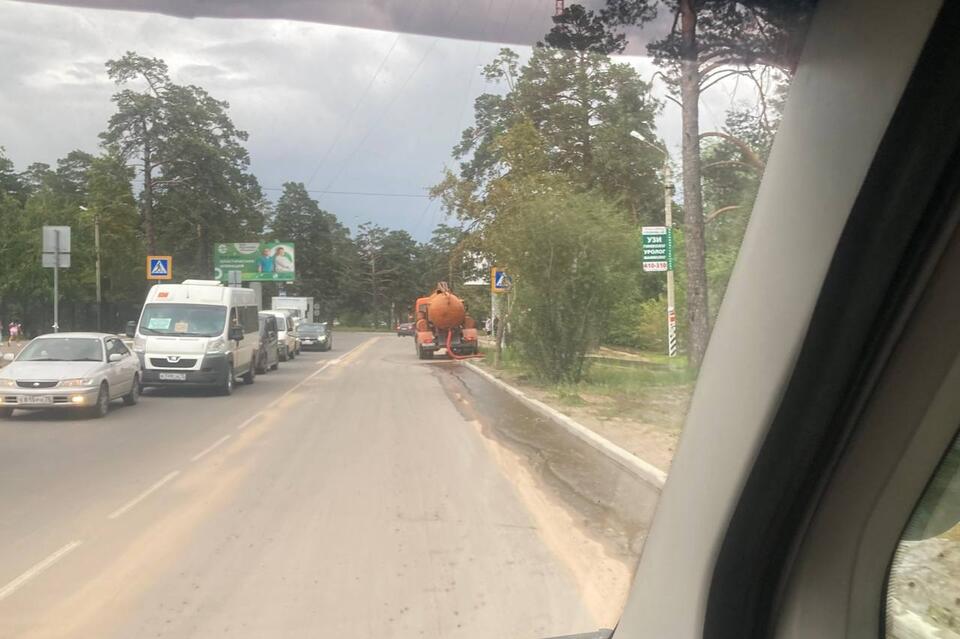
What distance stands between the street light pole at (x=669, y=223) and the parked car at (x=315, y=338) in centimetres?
2814

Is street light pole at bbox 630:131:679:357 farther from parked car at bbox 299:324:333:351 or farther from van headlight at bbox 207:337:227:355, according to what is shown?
parked car at bbox 299:324:333:351

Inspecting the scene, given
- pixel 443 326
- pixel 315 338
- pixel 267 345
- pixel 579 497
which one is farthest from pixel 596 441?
pixel 315 338

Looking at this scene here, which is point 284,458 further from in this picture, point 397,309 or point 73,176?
point 397,309

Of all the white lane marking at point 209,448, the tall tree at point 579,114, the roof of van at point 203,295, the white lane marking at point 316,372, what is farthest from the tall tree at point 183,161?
the white lane marking at point 316,372

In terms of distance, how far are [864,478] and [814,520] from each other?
0.70ft

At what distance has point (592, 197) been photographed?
6203 millimetres

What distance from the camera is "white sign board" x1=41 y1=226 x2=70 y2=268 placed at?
570cm

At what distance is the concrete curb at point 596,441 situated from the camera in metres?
4.90

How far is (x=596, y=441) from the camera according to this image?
29.2 feet

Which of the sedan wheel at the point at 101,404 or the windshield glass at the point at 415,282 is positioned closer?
the windshield glass at the point at 415,282

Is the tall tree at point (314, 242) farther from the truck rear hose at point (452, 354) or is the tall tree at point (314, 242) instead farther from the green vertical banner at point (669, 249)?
the truck rear hose at point (452, 354)

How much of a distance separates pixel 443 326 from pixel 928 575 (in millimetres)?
17086

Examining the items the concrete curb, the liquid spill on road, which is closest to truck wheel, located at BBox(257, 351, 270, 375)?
the concrete curb

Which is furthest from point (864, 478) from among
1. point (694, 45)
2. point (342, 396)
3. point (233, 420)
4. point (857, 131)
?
point (342, 396)
